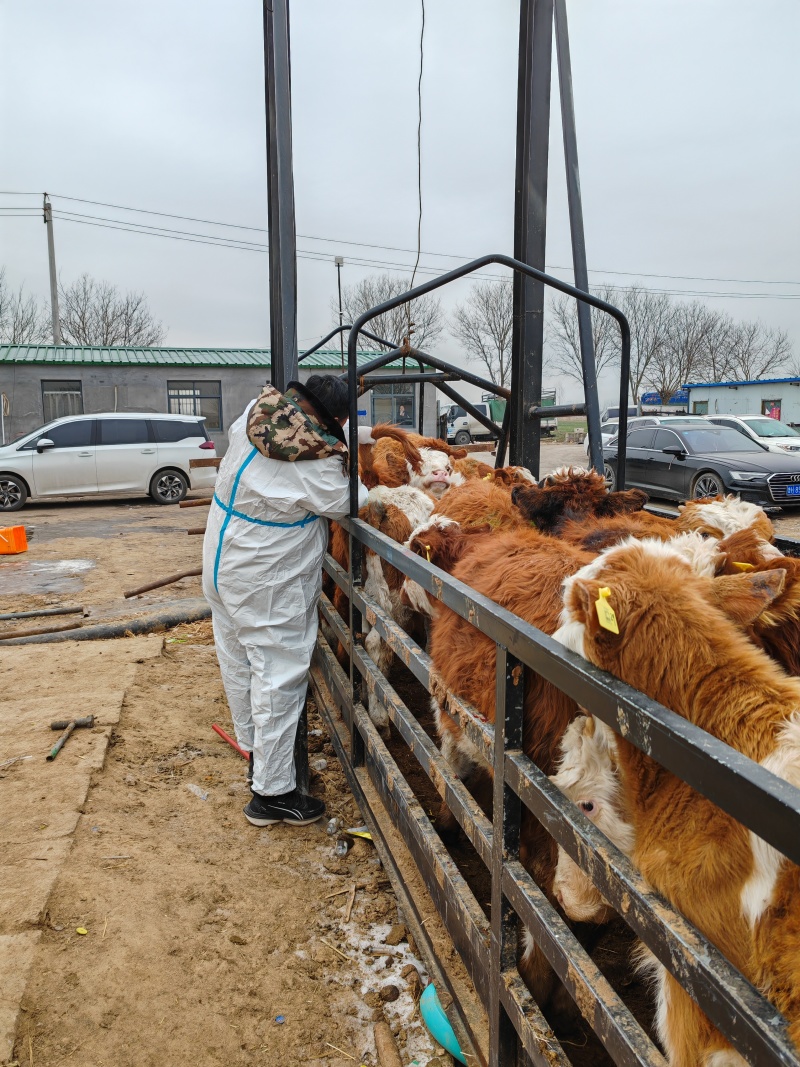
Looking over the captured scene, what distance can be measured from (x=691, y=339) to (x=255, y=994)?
60.0 m

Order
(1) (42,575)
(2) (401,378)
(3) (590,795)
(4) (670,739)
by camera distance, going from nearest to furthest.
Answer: (4) (670,739) → (3) (590,795) → (2) (401,378) → (1) (42,575)

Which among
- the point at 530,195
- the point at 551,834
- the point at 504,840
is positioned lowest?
the point at 504,840

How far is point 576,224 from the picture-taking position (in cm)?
485

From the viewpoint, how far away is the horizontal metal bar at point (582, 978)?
1.35 meters

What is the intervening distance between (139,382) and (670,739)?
2846 centimetres

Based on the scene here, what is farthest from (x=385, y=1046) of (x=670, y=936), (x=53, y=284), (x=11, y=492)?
(x=53, y=284)

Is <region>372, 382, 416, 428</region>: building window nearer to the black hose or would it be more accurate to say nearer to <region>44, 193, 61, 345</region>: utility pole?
<region>44, 193, 61, 345</region>: utility pole

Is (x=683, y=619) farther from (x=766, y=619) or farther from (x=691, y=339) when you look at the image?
(x=691, y=339)

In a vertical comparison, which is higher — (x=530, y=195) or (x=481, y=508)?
(x=530, y=195)

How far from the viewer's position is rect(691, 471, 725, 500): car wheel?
14.9 metres

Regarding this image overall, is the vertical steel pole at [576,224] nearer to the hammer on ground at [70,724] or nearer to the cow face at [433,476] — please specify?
the cow face at [433,476]

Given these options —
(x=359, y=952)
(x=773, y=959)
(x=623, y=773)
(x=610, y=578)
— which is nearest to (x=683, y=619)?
(x=610, y=578)

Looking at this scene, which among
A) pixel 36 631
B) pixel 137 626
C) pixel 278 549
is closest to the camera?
pixel 278 549

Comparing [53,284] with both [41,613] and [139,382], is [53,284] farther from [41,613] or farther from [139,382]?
[41,613]
